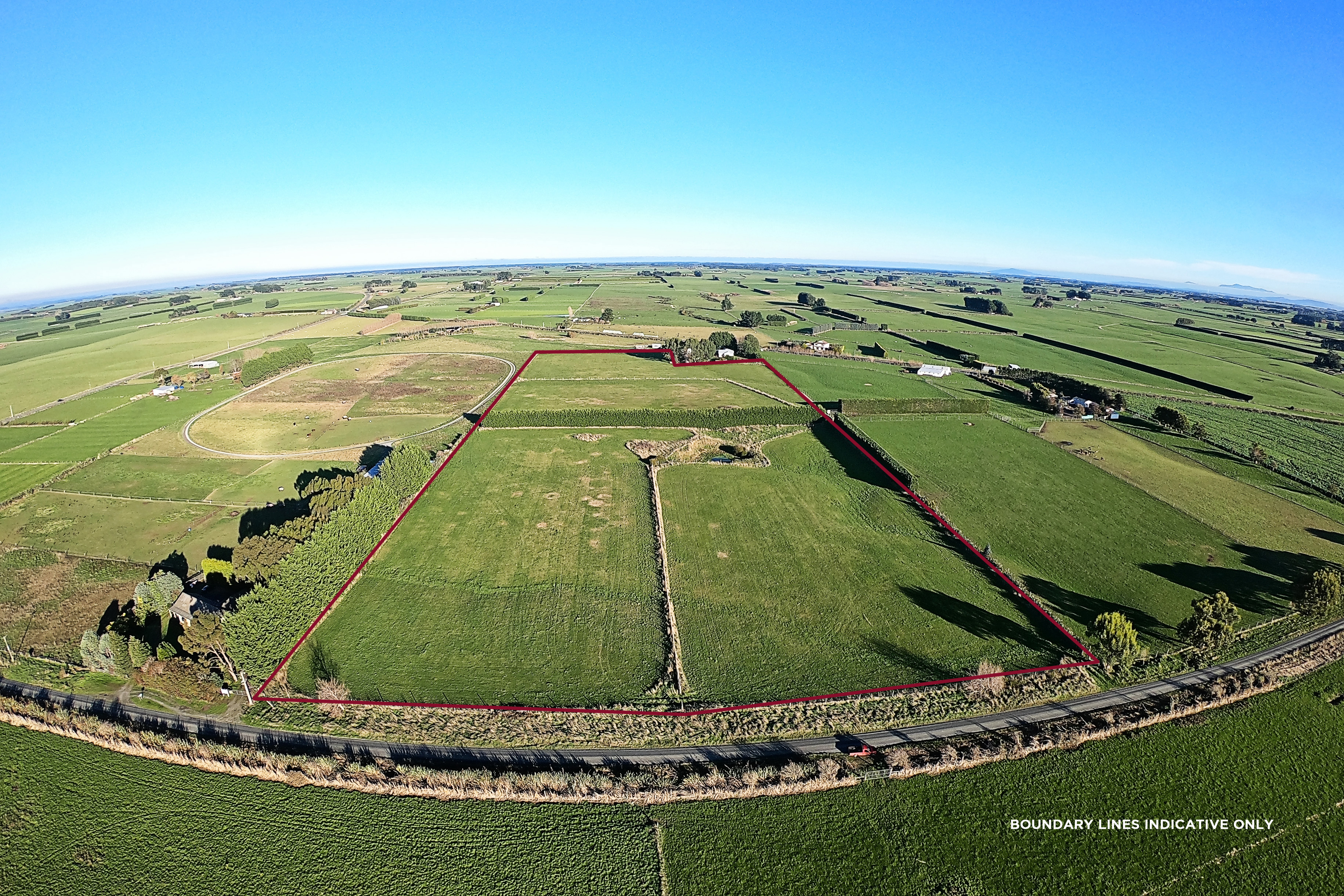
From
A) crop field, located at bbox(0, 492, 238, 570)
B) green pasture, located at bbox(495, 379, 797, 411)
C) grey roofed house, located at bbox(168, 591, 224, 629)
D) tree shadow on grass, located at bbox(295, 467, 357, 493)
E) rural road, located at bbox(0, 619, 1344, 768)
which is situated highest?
green pasture, located at bbox(495, 379, 797, 411)

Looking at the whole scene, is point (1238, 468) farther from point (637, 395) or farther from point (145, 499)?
point (145, 499)

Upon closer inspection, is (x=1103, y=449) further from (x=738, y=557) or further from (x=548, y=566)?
(x=548, y=566)

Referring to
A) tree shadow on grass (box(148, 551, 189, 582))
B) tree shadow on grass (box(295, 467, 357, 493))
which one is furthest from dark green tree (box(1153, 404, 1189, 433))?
tree shadow on grass (box(148, 551, 189, 582))

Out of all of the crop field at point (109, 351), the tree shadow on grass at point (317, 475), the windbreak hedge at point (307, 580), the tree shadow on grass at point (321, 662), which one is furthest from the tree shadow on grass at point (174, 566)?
the crop field at point (109, 351)

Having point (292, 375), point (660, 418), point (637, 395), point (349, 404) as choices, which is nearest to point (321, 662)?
point (660, 418)

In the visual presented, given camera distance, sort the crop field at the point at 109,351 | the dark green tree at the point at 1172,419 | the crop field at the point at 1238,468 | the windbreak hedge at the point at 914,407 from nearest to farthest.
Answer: the crop field at the point at 1238,468
the dark green tree at the point at 1172,419
the windbreak hedge at the point at 914,407
the crop field at the point at 109,351

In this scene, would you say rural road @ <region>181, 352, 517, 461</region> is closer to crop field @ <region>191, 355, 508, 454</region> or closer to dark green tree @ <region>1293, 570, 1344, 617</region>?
crop field @ <region>191, 355, 508, 454</region>

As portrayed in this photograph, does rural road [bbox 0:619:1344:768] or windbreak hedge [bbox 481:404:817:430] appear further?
windbreak hedge [bbox 481:404:817:430]

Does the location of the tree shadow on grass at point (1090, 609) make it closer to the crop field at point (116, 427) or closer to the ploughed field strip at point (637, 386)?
the ploughed field strip at point (637, 386)
